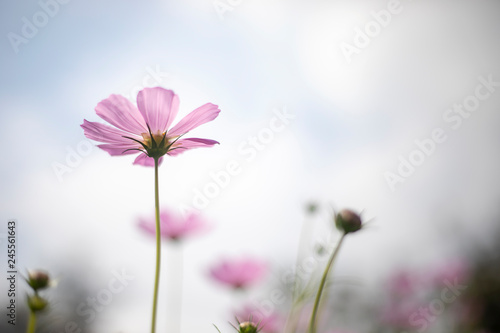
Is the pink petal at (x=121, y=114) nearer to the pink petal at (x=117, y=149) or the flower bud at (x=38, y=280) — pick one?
the pink petal at (x=117, y=149)

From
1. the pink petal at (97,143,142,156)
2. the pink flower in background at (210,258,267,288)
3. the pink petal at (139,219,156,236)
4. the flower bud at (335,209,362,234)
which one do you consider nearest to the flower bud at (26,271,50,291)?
the pink petal at (97,143,142,156)

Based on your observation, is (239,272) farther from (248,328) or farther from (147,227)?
(248,328)

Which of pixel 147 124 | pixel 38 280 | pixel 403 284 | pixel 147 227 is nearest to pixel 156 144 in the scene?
pixel 147 124

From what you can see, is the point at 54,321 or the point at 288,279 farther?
the point at 288,279

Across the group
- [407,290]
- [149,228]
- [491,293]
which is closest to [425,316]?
[407,290]

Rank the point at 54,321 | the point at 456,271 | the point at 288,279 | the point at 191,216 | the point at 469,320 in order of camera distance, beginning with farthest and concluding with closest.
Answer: the point at 456,271 < the point at 469,320 < the point at 191,216 < the point at 288,279 < the point at 54,321

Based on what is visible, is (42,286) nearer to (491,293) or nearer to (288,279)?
(288,279)

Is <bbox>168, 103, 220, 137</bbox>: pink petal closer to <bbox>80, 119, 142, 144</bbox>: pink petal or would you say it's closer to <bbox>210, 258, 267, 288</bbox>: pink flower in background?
<bbox>80, 119, 142, 144</bbox>: pink petal
